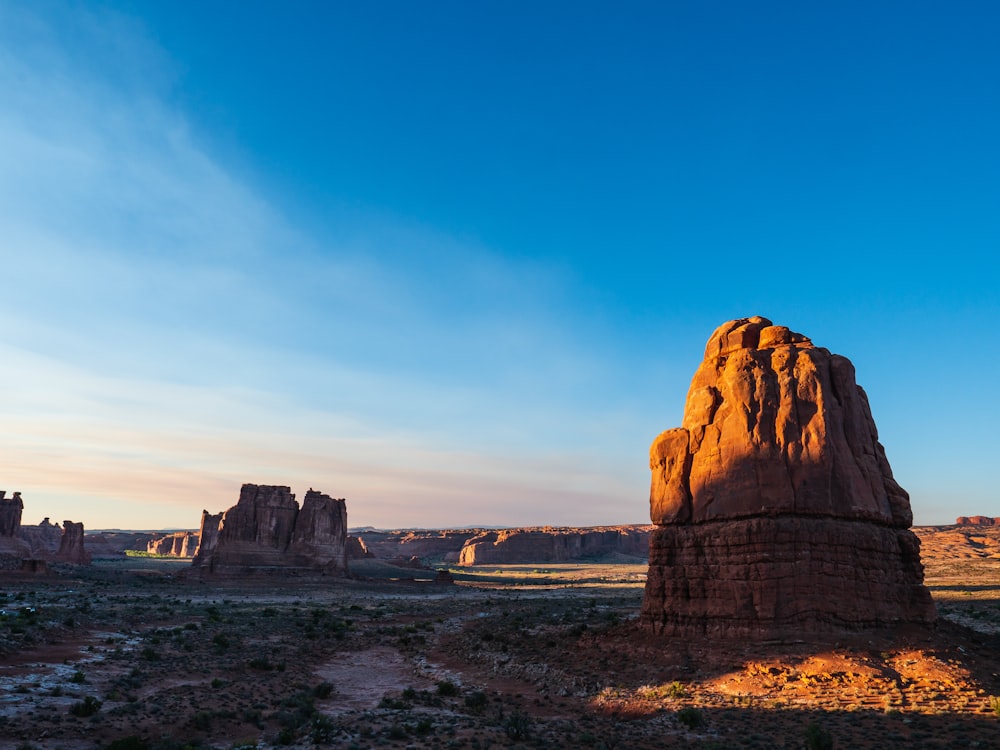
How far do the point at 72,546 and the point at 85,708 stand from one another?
9578cm

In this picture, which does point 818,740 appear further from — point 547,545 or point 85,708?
point 547,545

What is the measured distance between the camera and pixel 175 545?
178875 mm

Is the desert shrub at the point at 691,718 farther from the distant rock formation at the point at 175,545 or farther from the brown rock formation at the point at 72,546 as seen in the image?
the distant rock formation at the point at 175,545

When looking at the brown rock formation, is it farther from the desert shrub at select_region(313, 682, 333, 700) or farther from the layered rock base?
the layered rock base

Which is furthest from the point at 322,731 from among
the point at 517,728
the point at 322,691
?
the point at 322,691

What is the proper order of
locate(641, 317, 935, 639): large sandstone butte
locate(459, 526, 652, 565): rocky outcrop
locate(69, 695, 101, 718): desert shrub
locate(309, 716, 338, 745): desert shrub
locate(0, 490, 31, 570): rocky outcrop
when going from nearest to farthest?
locate(309, 716, 338, 745): desert shrub, locate(69, 695, 101, 718): desert shrub, locate(641, 317, 935, 639): large sandstone butte, locate(0, 490, 31, 570): rocky outcrop, locate(459, 526, 652, 565): rocky outcrop

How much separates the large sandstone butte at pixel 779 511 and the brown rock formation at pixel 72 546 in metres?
98.8

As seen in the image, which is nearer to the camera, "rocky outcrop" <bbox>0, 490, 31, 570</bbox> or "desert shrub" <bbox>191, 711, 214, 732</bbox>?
"desert shrub" <bbox>191, 711, 214, 732</bbox>

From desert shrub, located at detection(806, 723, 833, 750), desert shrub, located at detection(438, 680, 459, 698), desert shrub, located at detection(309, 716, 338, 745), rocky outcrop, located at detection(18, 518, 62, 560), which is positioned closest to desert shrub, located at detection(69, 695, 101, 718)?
desert shrub, located at detection(309, 716, 338, 745)

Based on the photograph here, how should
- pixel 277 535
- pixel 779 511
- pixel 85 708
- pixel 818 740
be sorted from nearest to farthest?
pixel 818 740 → pixel 85 708 → pixel 779 511 → pixel 277 535

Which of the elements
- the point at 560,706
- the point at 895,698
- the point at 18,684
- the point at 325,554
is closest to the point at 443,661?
the point at 560,706

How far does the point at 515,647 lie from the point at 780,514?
1300 centimetres

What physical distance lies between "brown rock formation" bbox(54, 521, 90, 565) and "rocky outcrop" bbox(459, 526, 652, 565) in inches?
3993

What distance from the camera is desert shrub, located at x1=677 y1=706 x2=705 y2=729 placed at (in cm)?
1598
